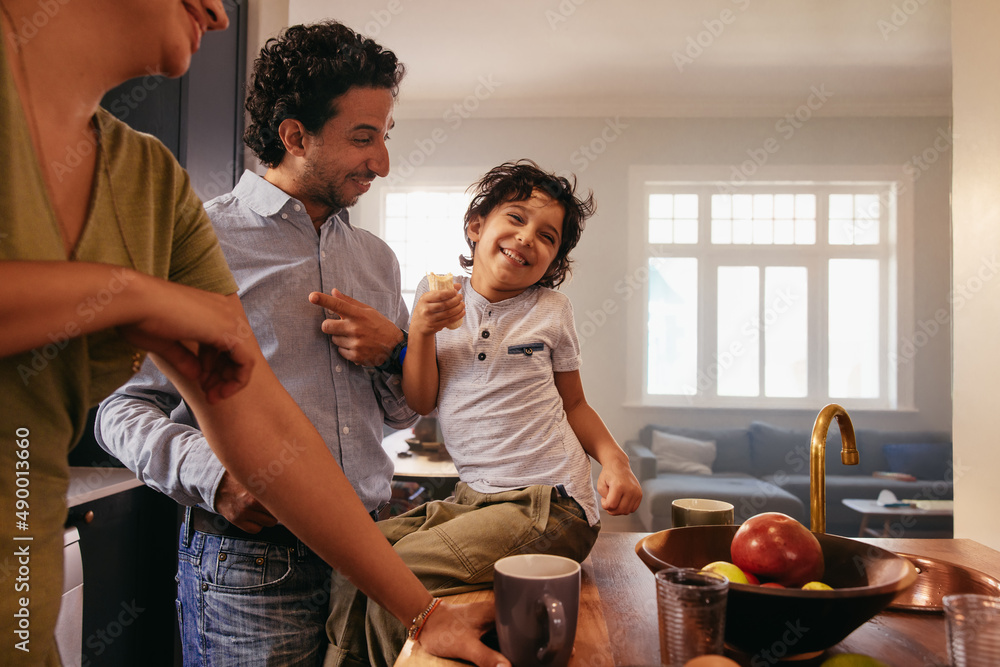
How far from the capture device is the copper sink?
3.03ft

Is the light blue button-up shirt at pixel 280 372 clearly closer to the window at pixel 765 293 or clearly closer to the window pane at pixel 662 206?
the window at pixel 765 293

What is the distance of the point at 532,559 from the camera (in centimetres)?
79

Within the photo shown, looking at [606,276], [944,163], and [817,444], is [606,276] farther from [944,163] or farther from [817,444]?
[817,444]

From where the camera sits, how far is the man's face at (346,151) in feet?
4.33

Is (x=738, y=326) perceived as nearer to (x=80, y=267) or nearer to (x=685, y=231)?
(x=685, y=231)

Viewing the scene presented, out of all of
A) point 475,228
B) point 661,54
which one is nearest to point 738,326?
point 661,54

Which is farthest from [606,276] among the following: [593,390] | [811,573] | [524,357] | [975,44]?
[811,573]

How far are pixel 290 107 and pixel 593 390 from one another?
4.93 metres

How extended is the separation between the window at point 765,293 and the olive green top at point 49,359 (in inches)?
219

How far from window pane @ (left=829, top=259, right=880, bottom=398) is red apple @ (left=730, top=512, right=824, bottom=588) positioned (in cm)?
582

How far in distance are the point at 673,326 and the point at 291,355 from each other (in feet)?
17.1

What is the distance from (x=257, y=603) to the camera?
1163 mm

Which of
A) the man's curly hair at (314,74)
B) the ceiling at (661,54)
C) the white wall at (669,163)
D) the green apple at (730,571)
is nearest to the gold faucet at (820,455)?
the green apple at (730,571)

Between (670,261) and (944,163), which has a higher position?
(944,163)
